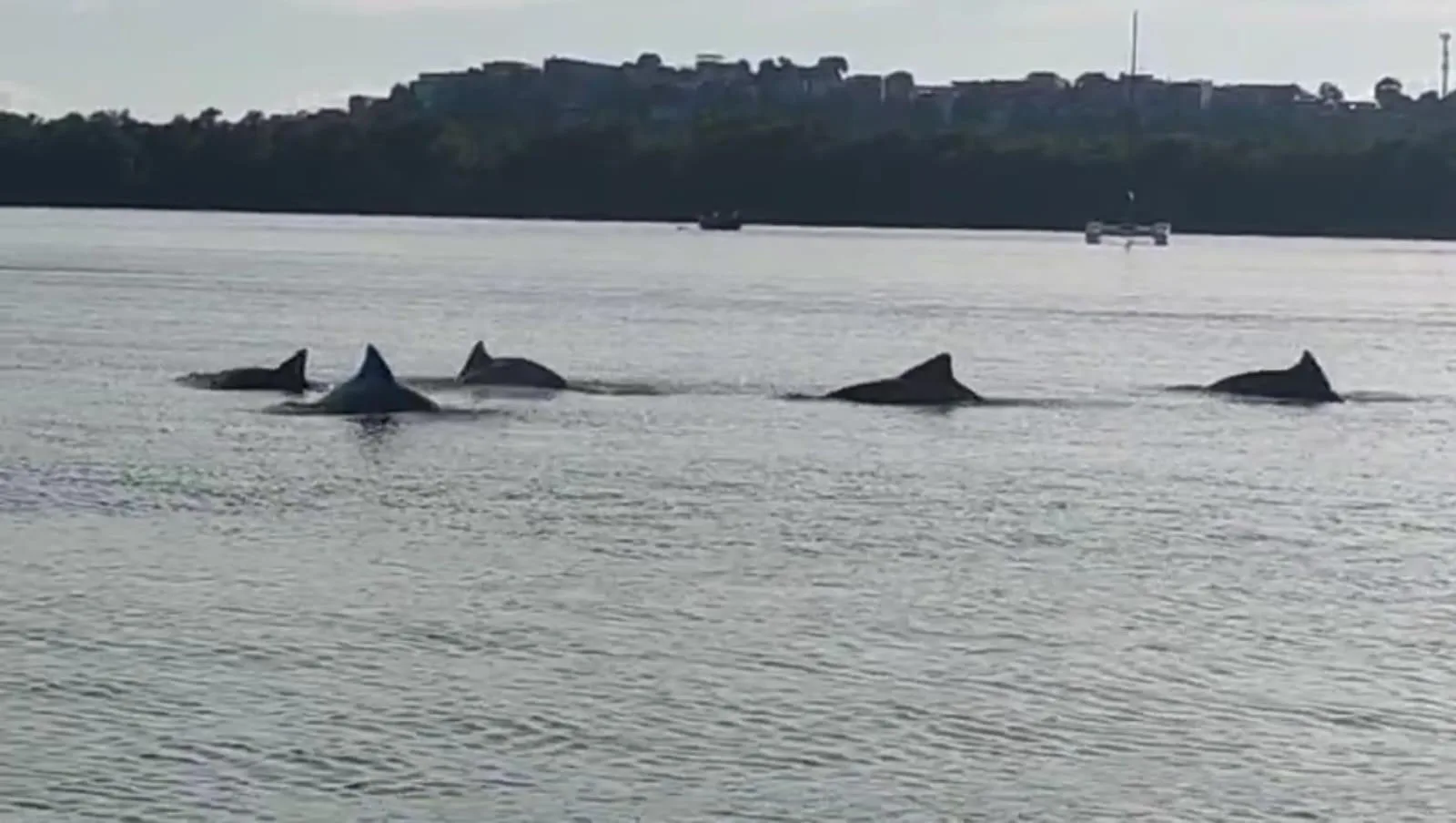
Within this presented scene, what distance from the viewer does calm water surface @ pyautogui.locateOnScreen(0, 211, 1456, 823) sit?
2502 cm

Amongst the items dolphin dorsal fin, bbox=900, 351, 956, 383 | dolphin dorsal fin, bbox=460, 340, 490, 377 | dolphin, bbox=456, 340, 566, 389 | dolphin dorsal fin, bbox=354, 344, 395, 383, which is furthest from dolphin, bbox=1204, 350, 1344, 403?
dolphin dorsal fin, bbox=354, 344, 395, 383

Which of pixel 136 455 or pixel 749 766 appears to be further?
pixel 136 455

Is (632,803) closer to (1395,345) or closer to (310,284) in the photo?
(1395,345)

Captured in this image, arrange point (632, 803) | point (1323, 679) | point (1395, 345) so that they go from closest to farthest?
point (632, 803)
point (1323, 679)
point (1395, 345)

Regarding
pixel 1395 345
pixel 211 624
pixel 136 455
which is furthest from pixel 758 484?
pixel 1395 345

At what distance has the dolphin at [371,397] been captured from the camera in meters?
55.6

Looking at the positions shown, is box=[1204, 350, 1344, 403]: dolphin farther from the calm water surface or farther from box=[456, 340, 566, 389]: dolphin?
box=[456, 340, 566, 389]: dolphin

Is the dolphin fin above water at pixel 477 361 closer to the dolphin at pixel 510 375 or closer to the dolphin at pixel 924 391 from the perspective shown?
the dolphin at pixel 510 375

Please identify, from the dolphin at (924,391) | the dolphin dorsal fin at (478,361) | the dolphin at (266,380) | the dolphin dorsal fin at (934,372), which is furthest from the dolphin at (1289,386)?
the dolphin at (266,380)

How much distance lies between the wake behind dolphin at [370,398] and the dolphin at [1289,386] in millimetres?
18152

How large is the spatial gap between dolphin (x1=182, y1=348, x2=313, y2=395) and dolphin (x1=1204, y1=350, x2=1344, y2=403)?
18.8 m

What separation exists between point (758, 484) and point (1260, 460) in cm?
1009

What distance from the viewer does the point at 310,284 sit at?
388 ft

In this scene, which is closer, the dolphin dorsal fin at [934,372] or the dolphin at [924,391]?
the dolphin at [924,391]
